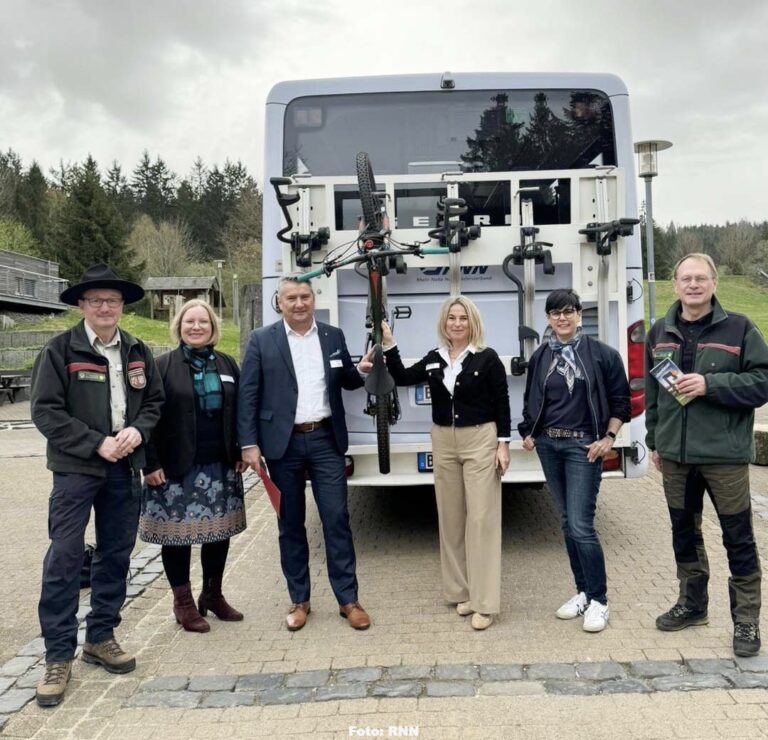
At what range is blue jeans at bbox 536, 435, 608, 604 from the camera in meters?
4.09

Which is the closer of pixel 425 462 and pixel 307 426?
pixel 307 426

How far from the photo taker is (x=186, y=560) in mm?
4309

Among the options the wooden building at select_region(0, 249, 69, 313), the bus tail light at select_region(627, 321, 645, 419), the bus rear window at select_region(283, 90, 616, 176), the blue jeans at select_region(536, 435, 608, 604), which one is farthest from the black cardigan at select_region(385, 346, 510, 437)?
the wooden building at select_region(0, 249, 69, 313)

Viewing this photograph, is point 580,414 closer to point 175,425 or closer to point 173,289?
point 175,425

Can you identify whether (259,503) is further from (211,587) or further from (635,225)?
(635,225)

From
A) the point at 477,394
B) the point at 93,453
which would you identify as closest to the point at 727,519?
the point at 477,394

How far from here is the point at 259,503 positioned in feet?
25.1

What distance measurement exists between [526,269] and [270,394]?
1890mm

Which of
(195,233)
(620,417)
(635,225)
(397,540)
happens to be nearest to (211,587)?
(397,540)

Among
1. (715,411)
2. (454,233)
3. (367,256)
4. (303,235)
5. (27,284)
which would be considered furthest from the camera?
(27,284)

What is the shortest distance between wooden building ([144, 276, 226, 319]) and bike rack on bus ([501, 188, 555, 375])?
55.3 m

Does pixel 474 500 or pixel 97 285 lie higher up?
pixel 97 285

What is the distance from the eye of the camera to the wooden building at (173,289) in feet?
195

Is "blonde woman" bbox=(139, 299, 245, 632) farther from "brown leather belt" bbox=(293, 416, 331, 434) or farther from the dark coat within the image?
the dark coat
